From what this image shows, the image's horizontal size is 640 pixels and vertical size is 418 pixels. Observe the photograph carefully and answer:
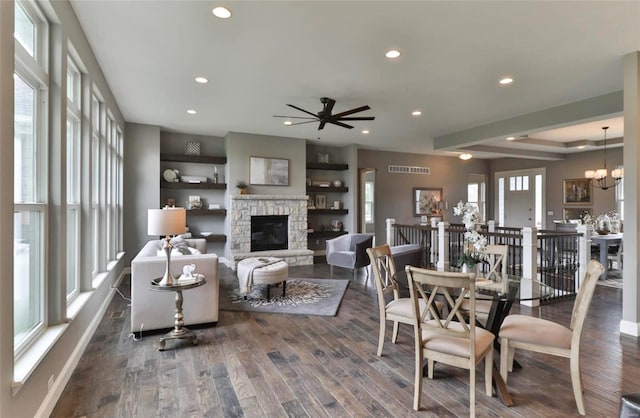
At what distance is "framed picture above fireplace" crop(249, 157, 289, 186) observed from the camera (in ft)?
25.7

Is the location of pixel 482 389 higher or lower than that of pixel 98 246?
lower

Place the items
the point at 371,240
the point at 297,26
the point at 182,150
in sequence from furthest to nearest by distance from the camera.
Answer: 1. the point at 182,150
2. the point at 371,240
3. the point at 297,26

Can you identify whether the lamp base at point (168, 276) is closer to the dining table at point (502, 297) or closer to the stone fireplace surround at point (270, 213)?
the dining table at point (502, 297)

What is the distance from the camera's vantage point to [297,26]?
314 cm

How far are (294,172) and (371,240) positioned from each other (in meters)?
2.76

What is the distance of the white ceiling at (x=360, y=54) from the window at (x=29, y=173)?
0.74 m

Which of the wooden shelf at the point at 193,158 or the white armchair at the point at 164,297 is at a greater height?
the wooden shelf at the point at 193,158

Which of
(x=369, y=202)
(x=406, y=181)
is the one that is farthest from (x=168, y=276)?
(x=406, y=181)

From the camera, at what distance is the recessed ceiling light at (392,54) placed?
3.61m

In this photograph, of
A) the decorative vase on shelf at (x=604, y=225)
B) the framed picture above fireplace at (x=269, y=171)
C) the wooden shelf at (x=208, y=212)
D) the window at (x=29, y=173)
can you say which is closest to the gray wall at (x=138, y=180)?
the wooden shelf at (x=208, y=212)

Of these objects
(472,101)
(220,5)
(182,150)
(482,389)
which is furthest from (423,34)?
(182,150)

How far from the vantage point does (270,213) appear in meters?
7.95

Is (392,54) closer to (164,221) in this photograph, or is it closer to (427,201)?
(164,221)

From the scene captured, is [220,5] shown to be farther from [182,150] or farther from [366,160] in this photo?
[366,160]
